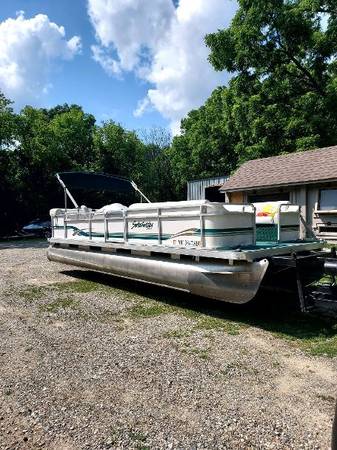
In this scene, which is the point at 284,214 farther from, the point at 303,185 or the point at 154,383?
the point at 303,185

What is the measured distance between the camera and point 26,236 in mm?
25078

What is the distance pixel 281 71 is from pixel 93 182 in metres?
16.9

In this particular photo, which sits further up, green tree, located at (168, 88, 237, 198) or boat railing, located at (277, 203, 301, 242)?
green tree, located at (168, 88, 237, 198)

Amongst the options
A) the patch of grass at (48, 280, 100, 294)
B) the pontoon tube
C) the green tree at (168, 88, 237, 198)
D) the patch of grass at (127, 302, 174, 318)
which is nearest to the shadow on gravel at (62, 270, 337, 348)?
the patch of grass at (127, 302, 174, 318)

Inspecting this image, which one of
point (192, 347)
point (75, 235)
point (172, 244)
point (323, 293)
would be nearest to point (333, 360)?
point (323, 293)

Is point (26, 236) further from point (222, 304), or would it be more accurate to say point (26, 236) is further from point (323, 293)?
point (323, 293)

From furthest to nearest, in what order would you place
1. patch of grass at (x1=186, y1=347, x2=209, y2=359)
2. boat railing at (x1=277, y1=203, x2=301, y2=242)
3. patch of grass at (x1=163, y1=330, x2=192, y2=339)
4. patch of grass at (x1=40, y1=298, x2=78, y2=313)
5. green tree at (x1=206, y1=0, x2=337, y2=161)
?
1. green tree at (x1=206, y1=0, x2=337, y2=161)
2. boat railing at (x1=277, y1=203, x2=301, y2=242)
3. patch of grass at (x1=40, y1=298, x2=78, y2=313)
4. patch of grass at (x1=163, y1=330, x2=192, y2=339)
5. patch of grass at (x1=186, y1=347, x2=209, y2=359)

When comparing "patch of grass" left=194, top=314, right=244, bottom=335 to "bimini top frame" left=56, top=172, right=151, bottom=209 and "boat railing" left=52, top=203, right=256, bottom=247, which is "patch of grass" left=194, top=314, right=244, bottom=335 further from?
"bimini top frame" left=56, top=172, right=151, bottom=209

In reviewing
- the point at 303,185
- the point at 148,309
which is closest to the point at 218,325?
the point at 148,309

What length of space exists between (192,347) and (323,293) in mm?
1822

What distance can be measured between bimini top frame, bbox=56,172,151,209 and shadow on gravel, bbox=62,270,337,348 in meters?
3.66

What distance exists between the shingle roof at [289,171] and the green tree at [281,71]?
4.45m

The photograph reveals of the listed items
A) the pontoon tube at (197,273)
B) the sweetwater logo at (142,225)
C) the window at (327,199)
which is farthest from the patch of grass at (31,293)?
the window at (327,199)

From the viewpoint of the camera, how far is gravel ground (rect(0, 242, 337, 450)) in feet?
10.5
